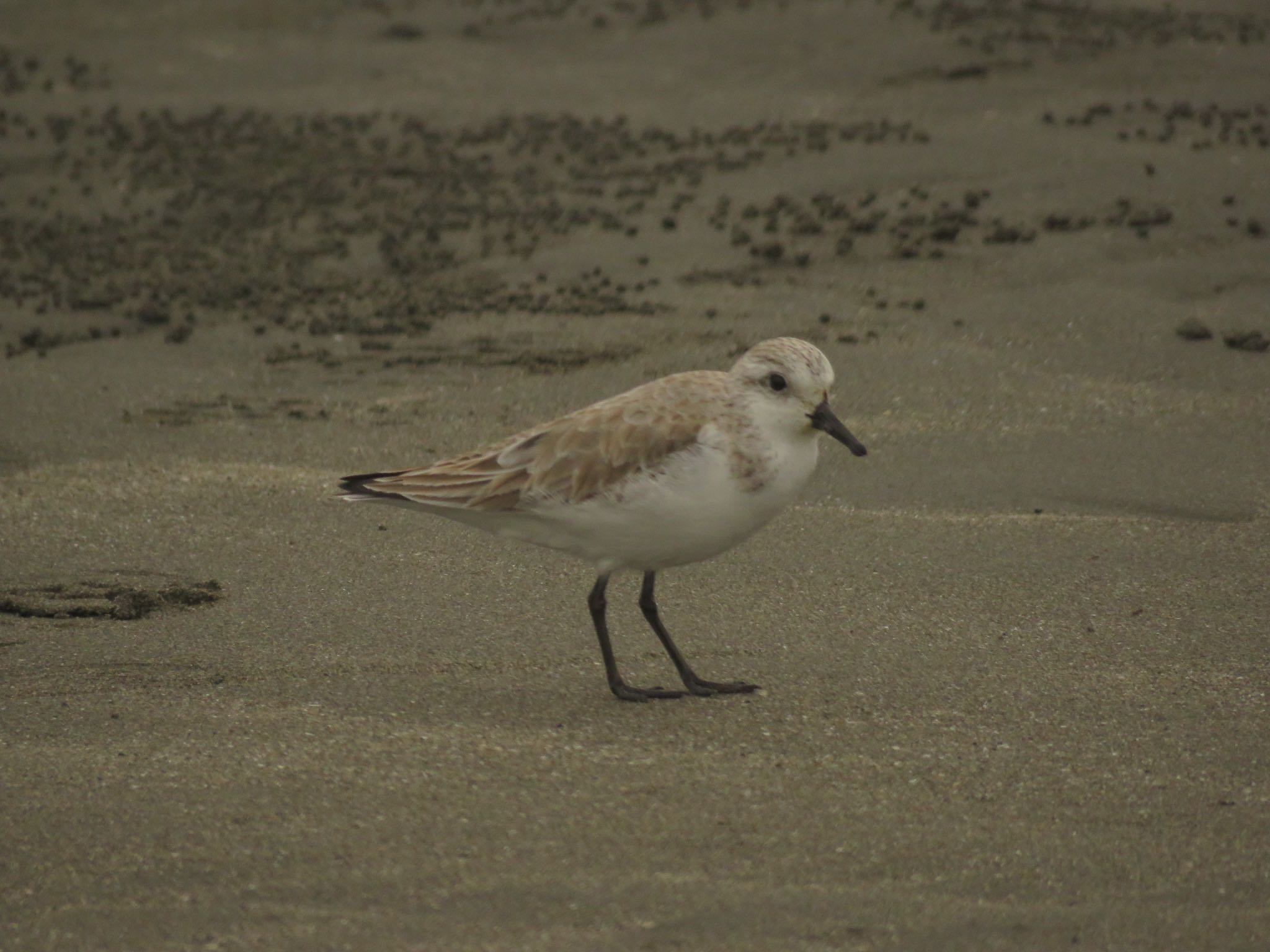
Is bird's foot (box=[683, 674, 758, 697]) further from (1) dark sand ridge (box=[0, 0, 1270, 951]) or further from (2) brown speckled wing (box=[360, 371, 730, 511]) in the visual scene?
(2) brown speckled wing (box=[360, 371, 730, 511])

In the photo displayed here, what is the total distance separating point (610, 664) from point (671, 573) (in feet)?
4.05

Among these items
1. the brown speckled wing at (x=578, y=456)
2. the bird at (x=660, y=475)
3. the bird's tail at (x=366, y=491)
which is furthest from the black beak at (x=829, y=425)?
the bird's tail at (x=366, y=491)

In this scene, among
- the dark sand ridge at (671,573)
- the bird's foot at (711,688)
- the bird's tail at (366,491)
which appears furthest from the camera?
the bird's tail at (366,491)

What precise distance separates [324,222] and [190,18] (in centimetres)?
594

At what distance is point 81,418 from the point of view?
7.88 metres

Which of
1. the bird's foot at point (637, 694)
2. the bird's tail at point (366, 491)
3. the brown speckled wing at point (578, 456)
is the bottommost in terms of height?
the bird's foot at point (637, 694)

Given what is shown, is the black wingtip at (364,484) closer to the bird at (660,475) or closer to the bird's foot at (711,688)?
the bird at (660,475)

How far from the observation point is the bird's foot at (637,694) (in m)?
5.02

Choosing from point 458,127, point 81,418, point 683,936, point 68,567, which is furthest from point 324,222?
point 683,936

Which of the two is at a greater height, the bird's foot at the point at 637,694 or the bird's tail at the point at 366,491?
the bird's tail at the point at 366,491

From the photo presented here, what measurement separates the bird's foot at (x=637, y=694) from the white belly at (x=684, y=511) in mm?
385

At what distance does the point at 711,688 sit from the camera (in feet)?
16.7

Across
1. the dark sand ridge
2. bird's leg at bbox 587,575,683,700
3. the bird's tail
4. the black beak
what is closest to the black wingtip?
the bird's tail

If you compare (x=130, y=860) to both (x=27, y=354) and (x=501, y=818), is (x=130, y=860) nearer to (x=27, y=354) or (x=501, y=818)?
(x=501, y=818)
